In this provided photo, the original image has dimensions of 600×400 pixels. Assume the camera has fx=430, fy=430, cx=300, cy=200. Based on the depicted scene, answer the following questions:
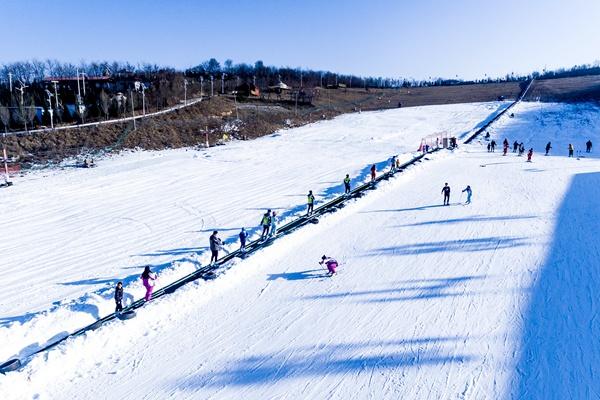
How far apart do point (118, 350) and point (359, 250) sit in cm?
949

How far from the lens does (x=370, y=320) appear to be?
473 inches

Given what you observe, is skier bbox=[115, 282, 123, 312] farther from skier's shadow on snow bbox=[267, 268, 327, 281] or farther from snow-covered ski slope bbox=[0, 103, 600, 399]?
skier's shadow on snow bbox=[267, 268, 327, 281]

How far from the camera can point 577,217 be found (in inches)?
805

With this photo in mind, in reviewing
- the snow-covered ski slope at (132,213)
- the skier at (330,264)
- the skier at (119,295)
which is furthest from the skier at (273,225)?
the skier at (119,295)

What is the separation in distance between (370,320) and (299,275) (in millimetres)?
3492

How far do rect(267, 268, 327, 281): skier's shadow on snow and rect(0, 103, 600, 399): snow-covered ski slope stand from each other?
0.22 ft

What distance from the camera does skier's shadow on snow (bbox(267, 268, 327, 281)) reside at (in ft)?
47.7

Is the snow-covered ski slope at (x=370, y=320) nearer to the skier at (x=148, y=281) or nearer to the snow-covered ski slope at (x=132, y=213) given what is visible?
the snow-covered ski slope at (x=132, y=213)

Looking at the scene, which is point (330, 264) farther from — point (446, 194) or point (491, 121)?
point (491, 121)

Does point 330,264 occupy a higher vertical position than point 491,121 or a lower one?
lower

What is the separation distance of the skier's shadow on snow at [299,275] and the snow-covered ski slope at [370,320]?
68 mm

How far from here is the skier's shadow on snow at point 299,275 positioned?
14547 mm

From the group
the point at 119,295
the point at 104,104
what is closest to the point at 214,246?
the point at 119,295

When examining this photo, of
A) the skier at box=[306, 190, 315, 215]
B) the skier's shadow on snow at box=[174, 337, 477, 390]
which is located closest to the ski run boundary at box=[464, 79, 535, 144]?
the skier at box=[306, 190, 315, 215]
